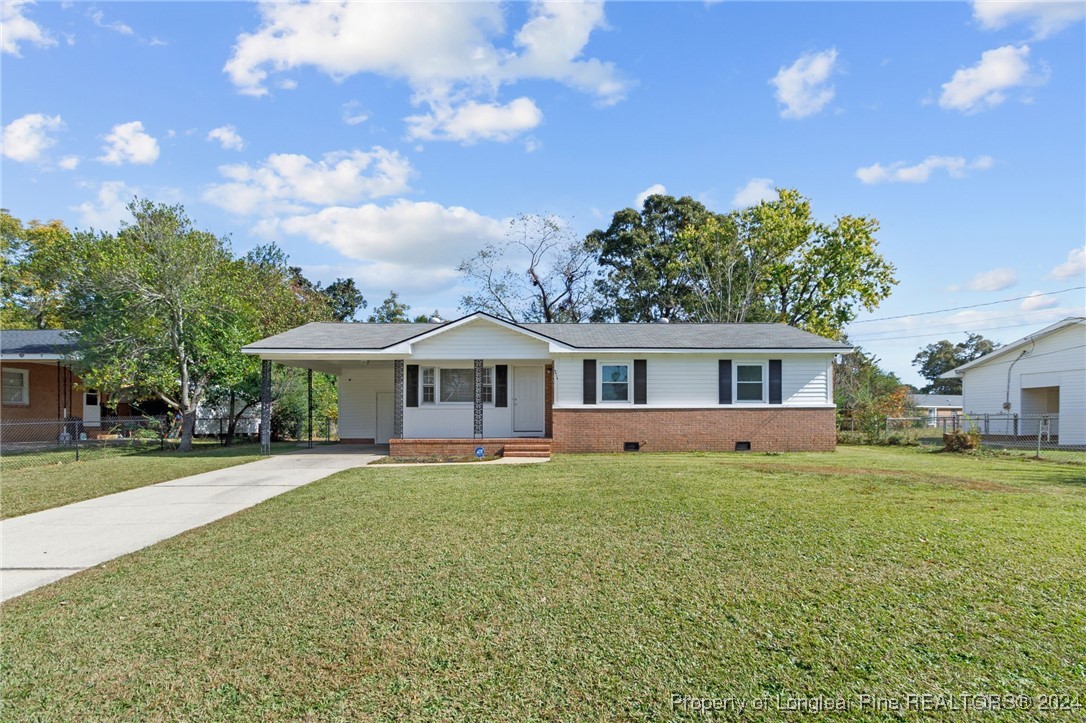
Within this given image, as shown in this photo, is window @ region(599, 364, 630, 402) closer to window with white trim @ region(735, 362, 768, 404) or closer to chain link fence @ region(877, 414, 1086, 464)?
window with white trim @ region(735, 362, 768, 404)

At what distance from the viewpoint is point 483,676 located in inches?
135

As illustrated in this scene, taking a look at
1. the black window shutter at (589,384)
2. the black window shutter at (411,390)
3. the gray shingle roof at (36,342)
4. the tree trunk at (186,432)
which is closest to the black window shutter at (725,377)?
the black window shutter at (589,384)

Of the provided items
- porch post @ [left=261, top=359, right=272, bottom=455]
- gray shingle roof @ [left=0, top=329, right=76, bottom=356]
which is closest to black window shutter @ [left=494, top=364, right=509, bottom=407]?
porch post @ [left=261, top=359, right=272, bottom=455]

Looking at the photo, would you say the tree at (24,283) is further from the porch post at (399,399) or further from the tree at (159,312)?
the porch post at (399,399)

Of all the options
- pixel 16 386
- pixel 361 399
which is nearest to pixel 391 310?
pixel 16 386

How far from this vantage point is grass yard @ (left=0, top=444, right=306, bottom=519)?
9.31 m

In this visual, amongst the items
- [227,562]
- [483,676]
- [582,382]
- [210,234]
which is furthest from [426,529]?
[210,234]

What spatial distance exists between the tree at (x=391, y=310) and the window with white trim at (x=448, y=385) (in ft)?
98.9

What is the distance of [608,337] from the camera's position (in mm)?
18078

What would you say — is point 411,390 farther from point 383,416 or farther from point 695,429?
point 695,429

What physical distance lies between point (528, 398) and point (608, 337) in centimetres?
315

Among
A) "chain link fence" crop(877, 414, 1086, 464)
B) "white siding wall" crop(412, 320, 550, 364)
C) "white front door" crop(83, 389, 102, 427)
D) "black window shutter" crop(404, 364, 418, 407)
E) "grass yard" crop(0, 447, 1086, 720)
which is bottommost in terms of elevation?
"chain link fence" crop(877, 414, 1086, 464)

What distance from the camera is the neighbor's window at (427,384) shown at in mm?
17594

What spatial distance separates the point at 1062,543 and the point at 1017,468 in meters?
9.19
